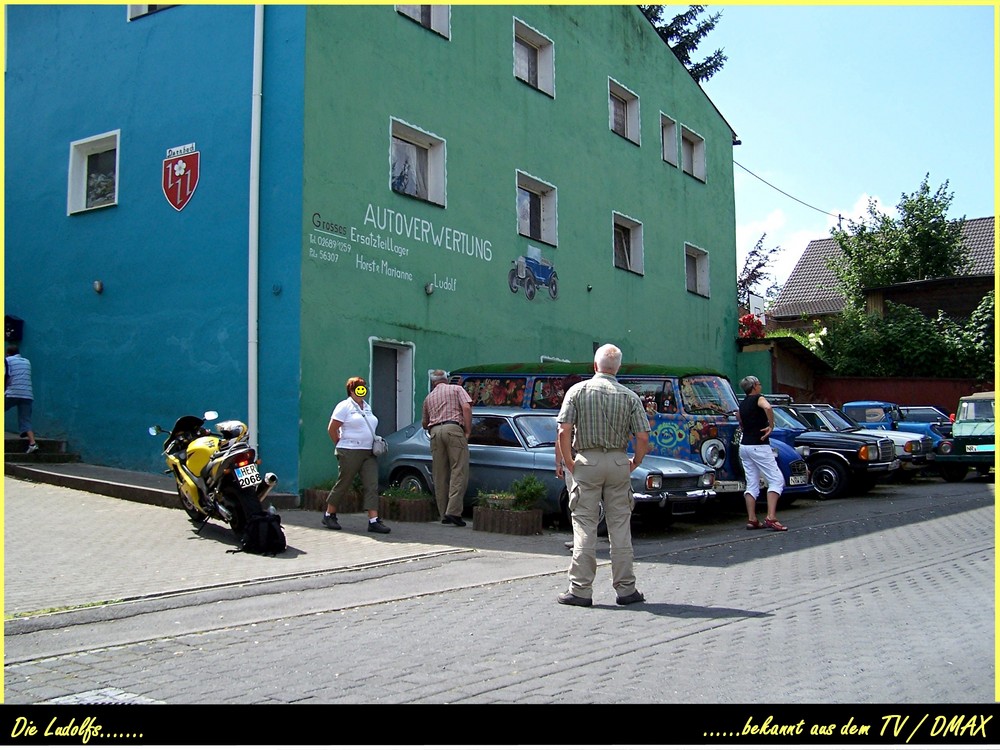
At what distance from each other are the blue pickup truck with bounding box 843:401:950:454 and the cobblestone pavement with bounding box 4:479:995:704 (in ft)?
38.8

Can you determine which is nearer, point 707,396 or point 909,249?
point 707,396

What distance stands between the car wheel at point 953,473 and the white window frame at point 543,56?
11174 millimetres

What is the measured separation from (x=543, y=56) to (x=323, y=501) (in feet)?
38.2

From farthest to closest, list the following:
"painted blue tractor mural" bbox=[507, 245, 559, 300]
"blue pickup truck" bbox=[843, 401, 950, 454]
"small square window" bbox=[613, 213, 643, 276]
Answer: "small square window" bbox=[613, 213, 643, 276] → "blue pickup truck" bbox=[843, 401, 950, 454] → "painted blue tractor mural" bbox=[507, 245, 559, 300]

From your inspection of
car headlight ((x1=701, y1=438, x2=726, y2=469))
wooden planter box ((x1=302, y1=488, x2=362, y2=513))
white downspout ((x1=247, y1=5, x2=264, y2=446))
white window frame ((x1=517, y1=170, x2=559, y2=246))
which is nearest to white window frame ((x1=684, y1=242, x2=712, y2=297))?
white window frame ((x1=517, y1=170, x2=559, y2=246))

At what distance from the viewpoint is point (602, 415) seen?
701 centimetres

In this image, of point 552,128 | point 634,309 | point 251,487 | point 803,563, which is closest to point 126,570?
point 251,487

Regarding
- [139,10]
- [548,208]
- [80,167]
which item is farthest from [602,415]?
[548,208]

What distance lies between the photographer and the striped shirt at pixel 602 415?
275 inches

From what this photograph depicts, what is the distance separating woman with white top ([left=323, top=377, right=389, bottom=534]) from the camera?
1029 centimetres

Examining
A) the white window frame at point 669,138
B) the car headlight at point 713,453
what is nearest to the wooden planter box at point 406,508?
the car headlight at point 713,453

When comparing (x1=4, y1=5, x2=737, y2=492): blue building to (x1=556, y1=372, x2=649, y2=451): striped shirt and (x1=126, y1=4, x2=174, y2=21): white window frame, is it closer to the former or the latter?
(x1=126, y1=4, x2=174, y2=21): white window frame

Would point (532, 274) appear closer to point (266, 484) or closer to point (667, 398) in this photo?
point (667, 398)

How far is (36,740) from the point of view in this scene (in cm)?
422
